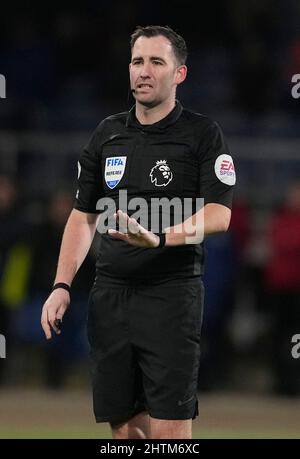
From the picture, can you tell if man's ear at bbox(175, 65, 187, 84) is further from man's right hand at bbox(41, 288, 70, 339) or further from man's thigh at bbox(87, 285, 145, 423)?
man's right hand at bbox(41, 288, 70, 339)

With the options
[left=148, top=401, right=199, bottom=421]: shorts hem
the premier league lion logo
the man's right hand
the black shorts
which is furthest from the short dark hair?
[left=148, top=401, right=199, bottom=421]: shorts hem

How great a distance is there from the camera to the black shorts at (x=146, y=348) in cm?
551

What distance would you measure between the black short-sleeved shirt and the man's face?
5.7 inches

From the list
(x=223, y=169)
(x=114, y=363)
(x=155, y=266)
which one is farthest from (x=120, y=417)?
(x=223, y=169)

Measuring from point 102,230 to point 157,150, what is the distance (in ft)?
1.75

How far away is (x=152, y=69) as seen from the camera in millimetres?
5535

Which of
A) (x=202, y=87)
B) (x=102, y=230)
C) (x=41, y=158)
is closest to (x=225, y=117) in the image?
(x=202, y=87)

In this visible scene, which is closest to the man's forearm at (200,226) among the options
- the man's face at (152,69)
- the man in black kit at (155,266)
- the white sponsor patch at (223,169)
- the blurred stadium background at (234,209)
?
the man in black kit at (155,266)

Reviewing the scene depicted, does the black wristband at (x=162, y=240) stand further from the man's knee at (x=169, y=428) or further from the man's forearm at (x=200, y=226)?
the man's knee at (x=169, y=428)

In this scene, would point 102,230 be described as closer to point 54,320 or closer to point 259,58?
point 54,320

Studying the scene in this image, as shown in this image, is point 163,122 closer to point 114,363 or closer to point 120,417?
point 114,363

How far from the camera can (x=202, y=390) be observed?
435 inches

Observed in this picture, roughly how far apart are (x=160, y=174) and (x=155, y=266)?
0.45 meters

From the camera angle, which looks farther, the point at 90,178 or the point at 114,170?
the point at 90,178
